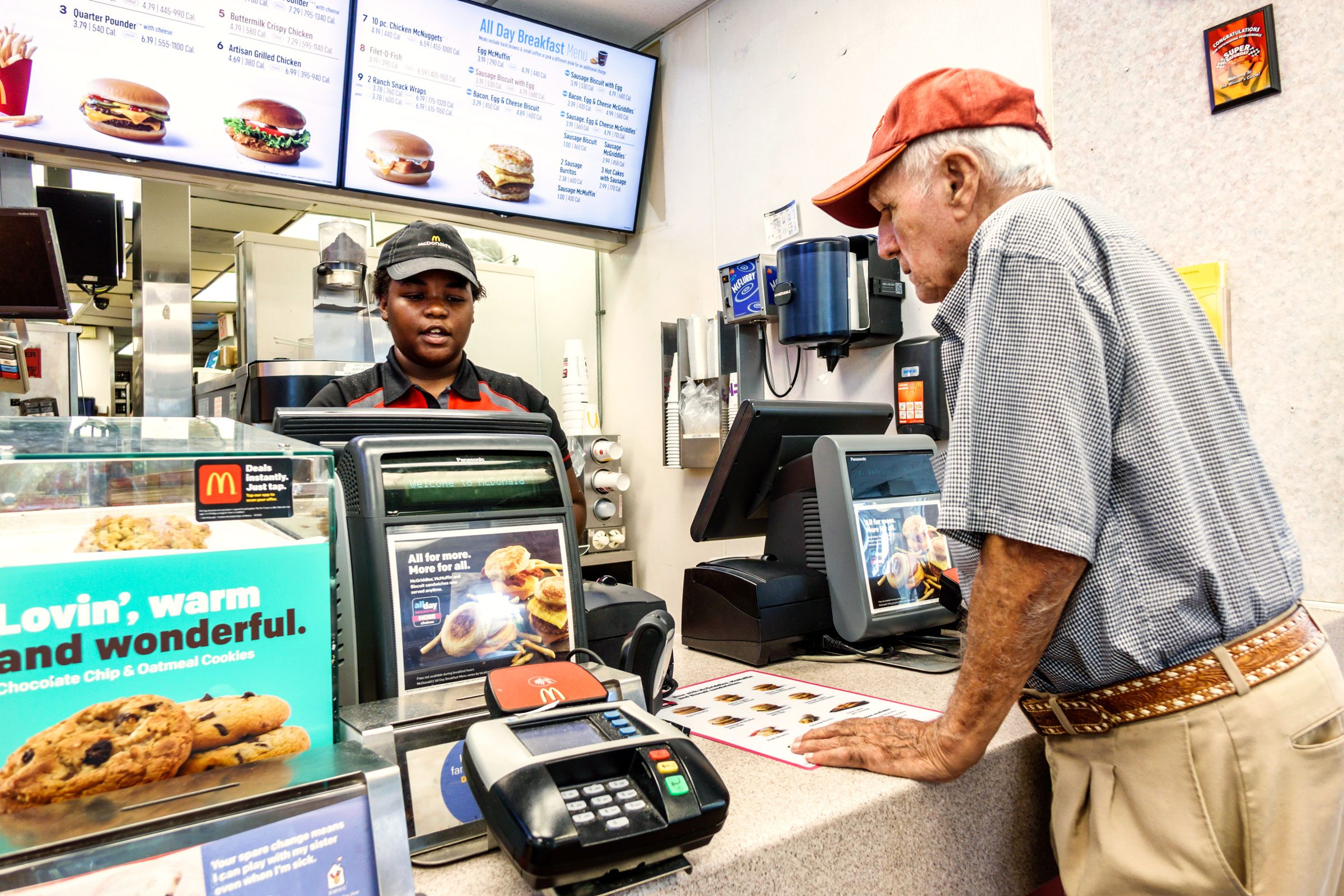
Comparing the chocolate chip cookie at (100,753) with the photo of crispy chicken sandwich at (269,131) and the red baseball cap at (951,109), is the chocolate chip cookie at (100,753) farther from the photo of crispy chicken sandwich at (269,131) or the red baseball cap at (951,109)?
the photo of crispy chicken sandwich at (269,131)

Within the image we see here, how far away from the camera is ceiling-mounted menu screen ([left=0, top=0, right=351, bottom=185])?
8.41ft

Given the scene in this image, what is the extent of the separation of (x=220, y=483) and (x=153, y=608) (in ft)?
0.34

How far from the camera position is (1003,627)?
3.01ft

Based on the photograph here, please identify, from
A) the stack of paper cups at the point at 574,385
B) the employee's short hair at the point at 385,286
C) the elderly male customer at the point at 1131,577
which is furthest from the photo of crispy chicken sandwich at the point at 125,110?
the elderly male customer at the point at 1131,577

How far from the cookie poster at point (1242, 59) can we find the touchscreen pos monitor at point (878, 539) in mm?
1095

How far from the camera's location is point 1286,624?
95 centimetres

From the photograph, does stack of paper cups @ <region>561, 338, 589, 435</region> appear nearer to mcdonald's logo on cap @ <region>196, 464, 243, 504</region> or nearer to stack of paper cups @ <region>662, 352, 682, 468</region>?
stack of paper cups @ <region>662, 352, 682, 468</region>

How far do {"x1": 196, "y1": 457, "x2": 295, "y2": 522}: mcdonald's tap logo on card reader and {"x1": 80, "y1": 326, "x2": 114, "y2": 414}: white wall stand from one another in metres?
12.3

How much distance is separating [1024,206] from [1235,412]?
0.35 meters

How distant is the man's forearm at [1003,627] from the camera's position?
0.89 metres

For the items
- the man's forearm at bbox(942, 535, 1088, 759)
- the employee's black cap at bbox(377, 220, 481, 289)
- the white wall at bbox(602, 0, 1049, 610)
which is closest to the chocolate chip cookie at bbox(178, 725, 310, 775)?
the man's forearm at bbox(942, 535, 1088, 759)

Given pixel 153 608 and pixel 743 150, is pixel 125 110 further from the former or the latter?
pixel 153 608

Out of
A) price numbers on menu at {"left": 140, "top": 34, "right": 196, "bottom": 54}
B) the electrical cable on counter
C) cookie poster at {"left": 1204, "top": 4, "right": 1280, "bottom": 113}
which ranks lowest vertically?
the electrical cable on counter

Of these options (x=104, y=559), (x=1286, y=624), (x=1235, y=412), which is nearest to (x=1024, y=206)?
(x=1235, y=412)
